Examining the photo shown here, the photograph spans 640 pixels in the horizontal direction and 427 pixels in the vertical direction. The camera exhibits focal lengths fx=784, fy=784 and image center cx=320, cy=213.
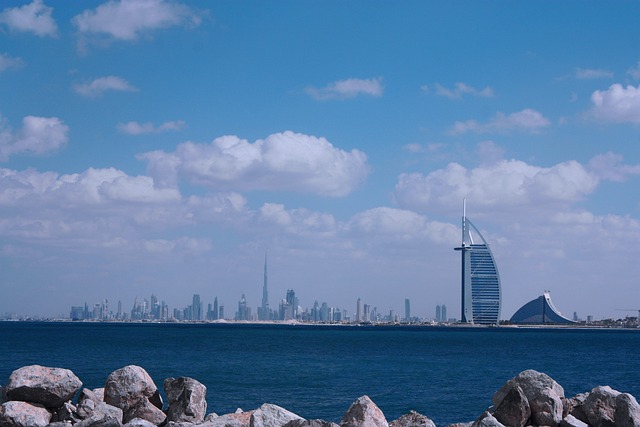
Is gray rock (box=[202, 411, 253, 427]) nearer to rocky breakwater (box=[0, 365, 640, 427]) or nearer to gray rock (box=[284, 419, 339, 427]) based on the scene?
rocky breakwater (box=[0, 365, 640, 427])

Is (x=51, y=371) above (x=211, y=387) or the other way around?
above

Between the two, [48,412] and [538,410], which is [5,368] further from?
[538,410]

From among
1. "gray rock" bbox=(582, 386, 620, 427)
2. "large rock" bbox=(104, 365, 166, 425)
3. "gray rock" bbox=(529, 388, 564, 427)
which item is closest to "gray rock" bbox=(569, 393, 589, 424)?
"gray rock" bbox=(582, 386, 620, 427)

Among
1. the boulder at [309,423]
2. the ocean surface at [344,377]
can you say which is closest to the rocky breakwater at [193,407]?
the boulder at [309,423]

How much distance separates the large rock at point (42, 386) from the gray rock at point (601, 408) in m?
11.9

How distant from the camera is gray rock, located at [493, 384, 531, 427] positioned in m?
17.6

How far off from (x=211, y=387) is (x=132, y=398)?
22849 millimetres

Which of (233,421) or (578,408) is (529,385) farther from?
(233,421)

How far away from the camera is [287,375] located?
48719 millimetres

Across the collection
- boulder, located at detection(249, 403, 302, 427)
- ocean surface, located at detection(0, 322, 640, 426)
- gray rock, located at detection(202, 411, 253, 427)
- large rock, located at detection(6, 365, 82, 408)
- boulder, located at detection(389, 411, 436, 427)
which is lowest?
ocean surface, located at detection(0, 322, 640, 426)

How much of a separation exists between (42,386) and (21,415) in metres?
1.00

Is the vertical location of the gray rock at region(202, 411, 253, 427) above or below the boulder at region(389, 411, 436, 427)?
above

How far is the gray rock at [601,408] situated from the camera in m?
17.8

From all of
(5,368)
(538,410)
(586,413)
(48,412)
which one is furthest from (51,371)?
(5,368)
